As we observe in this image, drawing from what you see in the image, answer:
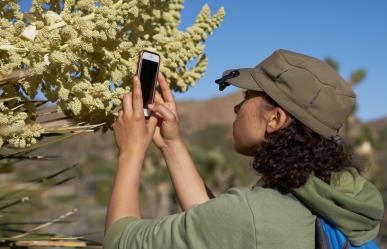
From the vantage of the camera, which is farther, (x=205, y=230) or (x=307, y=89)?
(x=307, y=89)

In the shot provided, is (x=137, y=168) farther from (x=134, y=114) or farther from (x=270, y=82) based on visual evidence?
(x=270, y=82)

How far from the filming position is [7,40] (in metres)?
1.08

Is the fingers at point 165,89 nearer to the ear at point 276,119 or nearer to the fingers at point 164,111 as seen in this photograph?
the fingers at point 164,111

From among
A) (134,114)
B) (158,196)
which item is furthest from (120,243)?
(158,196)

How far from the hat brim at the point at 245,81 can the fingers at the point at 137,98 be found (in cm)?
25

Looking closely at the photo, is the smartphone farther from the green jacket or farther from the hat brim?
the green jacket

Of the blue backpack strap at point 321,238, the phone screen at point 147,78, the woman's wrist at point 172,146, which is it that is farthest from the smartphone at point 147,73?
the blue backpack strap at point 321,238

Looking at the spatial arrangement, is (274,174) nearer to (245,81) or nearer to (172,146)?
(245,81)

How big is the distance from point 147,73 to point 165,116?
0.63 feet

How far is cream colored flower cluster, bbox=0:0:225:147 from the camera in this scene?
3.56 feet

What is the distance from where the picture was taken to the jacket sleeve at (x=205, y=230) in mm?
1175

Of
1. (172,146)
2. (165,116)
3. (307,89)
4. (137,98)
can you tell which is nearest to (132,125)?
(137,98)

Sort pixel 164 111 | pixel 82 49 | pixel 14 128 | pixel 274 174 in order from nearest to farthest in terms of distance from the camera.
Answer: pixel 14 128, pixel 82 49, pixel 274 174, pixel 164 111

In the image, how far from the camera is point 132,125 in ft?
4.46
